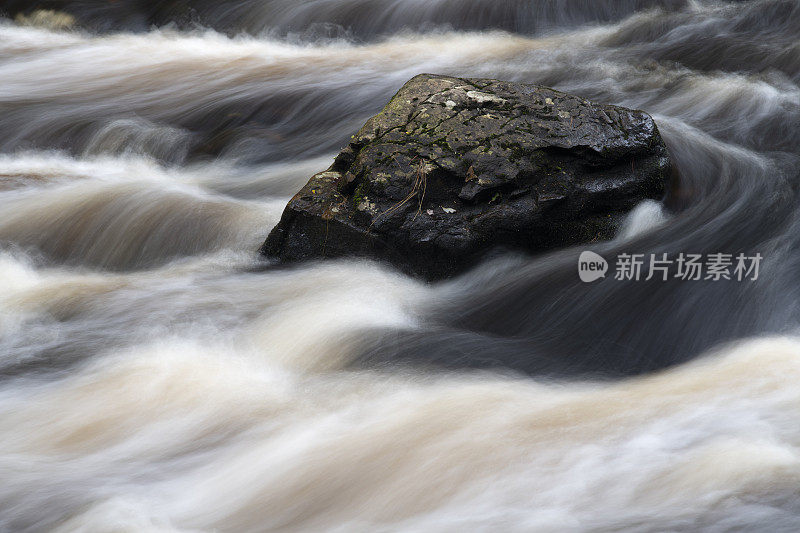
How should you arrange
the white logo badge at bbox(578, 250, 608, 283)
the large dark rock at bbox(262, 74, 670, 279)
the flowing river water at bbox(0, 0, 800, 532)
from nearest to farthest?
1. the flowing river water at bbox(0, 0, 800, 532)
2. the white logo badge at bbox(578, 250, 608, 283)
3. the large dark rock at bbox(262, 74, 670, 279)

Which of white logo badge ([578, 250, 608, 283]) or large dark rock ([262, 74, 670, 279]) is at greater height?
large dark rock ([262, 74, 670, 279])

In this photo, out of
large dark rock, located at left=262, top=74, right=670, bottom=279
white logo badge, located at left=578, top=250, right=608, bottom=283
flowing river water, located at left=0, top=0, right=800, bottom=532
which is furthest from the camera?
large dark rock, located at left=262, top=74, right=670, bottom=279

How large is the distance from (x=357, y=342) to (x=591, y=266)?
1277 millimetres

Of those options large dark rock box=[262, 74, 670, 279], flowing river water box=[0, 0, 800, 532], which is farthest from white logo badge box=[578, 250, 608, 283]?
large dark rock box=[262, 74, 670, 279]

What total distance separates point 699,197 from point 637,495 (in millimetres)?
2680

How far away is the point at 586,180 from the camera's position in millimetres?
4289

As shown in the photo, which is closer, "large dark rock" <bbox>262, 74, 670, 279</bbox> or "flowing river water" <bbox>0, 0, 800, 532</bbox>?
"flowing river water" <bbox>0, 0, 800, 532</bbox>

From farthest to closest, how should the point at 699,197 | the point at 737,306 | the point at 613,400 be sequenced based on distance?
the point at 699,197 → the point at 737,306 → the point at 613,400

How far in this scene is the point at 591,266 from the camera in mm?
4055

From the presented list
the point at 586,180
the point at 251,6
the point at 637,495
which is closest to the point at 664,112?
the point at 586,180

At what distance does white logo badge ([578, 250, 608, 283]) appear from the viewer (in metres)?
3.96

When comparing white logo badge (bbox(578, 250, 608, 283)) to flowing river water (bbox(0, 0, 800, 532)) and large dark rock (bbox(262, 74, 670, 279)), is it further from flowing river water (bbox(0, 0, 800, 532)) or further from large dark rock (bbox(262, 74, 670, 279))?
large dark rock (bbox(262, 74, 670, 279))

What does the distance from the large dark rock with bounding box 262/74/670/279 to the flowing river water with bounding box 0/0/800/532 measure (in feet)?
0.48

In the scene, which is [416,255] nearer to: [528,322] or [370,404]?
[528,322]
